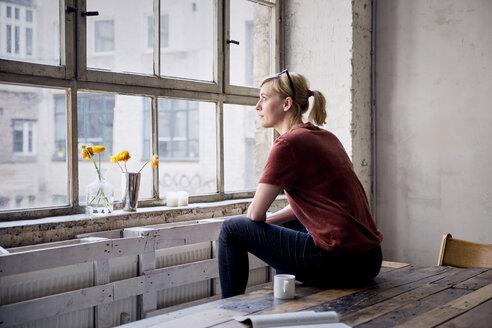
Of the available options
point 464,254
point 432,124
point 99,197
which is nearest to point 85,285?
point 99,197

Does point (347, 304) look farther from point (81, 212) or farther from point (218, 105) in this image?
point (218, 105)

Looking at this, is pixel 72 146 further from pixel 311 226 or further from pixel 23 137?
pixel 311 226

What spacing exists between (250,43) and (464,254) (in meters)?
1.99

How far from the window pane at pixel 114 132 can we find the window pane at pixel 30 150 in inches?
4.6

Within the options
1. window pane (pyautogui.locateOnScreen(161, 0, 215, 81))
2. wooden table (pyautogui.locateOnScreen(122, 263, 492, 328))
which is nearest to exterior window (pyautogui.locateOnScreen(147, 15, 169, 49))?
window pane (pyautogui.locateOnScreen(161, 0, 215, 81))

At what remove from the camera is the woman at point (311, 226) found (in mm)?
2062

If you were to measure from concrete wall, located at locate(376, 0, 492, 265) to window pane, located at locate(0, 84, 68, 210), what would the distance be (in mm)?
2220

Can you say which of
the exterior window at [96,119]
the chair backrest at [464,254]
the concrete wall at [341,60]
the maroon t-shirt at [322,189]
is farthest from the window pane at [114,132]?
the chair backrest at [464,254]

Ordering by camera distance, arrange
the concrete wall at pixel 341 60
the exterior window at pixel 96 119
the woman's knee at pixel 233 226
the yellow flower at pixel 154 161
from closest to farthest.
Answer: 1. the woman's knee at pixel 233 226
2. the exterior window at pixel 96 119
3. the yellow flower at pixel 154 161
4. the concrete wall at pixel 341 60

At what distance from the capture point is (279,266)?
7.21ft

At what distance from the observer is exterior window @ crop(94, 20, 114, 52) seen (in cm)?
275

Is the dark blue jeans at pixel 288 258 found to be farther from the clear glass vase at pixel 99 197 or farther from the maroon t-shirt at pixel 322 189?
the clear glass vase at pixel 99 197

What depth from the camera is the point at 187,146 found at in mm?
3232

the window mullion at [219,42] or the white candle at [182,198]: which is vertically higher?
the window mullion at [219,42]
